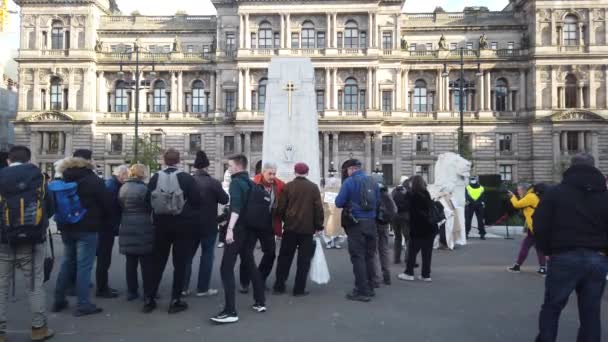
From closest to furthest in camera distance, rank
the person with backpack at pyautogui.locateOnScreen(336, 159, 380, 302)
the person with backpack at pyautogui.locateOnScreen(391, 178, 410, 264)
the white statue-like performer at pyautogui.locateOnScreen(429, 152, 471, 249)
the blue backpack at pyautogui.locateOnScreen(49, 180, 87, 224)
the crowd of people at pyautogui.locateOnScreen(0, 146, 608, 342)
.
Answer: the crowd of people at pyautogui.locateOnScreen(0, 146, 608, 342), the blue backpack at pyautogui.locateOnScreen(49, 180, 87, 224), the person with backpack at pyautogui.locateOnScreen(336, 159, 380, 302), the person with backpack at pyautogui.locateOnScreen(391, 178, 410, 264), the white statue-like performer at pyautogui.locateOnScreen(429, 152, 471, 249)

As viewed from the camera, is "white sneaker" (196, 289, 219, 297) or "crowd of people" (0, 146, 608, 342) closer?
"crowd of people" (0, 146, 608, 342)

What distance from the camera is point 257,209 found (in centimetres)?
766

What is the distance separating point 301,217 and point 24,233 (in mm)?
4056

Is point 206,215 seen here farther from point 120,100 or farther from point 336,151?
point 120,100

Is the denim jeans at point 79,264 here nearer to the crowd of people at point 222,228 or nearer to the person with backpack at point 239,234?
the crowd of people at point 222,228

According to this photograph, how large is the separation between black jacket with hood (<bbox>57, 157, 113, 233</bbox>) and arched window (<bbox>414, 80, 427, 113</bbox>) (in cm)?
4950

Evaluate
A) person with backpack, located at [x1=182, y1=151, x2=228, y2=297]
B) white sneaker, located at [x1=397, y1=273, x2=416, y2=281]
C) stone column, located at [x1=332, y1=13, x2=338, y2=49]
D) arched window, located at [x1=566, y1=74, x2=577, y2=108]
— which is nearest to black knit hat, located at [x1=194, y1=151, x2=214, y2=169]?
person with backpack, located at [x1=182, y1=151, x2=228, y2=297]

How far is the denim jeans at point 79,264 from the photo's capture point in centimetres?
745

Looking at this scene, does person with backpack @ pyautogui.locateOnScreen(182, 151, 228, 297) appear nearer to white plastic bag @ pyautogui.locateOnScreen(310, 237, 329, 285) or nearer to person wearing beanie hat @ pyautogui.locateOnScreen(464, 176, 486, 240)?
white plastic bag @ pyautogui.locateOnScreen(310, 237, 329, 285)

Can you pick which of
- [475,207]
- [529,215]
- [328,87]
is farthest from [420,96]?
[529,215]

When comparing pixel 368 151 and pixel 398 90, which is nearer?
pixel 368 151

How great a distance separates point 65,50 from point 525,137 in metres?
49.7

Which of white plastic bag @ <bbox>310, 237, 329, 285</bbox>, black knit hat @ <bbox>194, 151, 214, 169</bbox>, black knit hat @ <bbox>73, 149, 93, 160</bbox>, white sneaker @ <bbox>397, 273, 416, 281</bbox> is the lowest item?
white sneaker @ <bbox>397, 273, 416, 281</bbox>

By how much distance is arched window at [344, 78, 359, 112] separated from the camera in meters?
51.9
